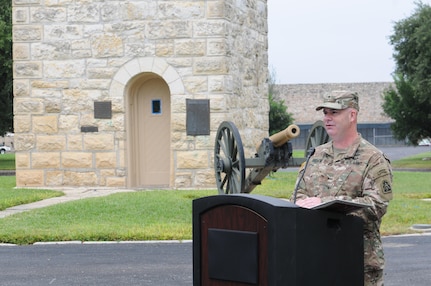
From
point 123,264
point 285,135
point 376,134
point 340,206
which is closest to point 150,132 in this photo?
point 285,135

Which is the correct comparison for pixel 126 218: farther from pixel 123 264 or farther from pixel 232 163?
pixel 123 264

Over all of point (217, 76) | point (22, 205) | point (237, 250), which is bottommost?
point (22, 205)

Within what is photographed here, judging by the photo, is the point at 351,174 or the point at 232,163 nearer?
the point at 351,174

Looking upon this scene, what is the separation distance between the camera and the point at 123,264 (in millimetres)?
9391

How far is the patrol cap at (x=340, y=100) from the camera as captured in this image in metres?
4.71

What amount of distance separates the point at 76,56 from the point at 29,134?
6.69ft

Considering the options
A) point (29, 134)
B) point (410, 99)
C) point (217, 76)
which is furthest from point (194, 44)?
point (410, 99)

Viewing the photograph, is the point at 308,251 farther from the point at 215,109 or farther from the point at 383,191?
the point at 215,109

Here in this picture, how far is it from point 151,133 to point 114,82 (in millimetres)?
1589

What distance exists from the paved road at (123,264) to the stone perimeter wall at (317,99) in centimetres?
6684

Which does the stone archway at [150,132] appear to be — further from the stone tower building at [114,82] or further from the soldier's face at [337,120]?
the soldier's face at [337,120]

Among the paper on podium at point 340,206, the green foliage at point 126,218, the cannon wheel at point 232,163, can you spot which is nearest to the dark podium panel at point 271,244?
the paper on podium at point 340,206

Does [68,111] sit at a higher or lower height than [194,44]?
lower

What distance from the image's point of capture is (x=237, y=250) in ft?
13.2
